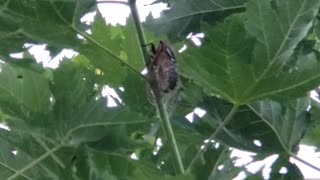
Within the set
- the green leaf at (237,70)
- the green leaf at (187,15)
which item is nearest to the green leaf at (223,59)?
the green leaf at (237,70)

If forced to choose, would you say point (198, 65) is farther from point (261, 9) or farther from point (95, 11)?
point (95, 11)

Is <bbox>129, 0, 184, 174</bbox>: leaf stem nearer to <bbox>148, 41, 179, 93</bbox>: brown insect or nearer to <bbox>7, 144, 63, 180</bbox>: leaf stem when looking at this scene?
<bbox>148, 41, 179, 93</bbox>: brown insect

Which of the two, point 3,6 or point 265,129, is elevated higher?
point 3,6

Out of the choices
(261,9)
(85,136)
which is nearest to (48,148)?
(85,136)

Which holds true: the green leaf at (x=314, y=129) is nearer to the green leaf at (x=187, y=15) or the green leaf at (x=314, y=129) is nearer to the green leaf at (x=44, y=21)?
the green leaf at (x=187, y=15)

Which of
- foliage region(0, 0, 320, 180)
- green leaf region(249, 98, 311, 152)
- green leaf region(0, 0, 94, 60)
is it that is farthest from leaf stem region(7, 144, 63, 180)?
green leaf region(249, 98, 311, 152)

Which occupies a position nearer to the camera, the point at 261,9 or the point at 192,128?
the point at 261,9
